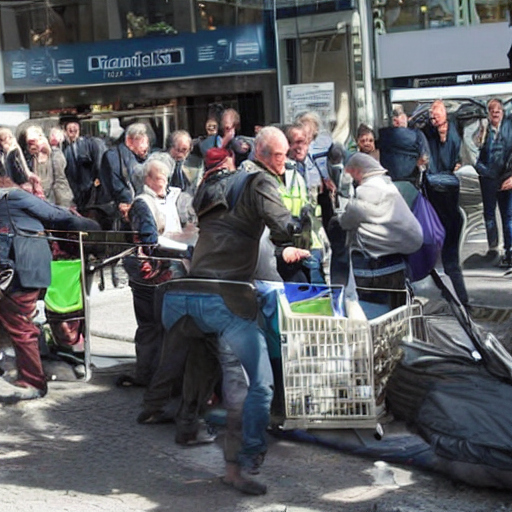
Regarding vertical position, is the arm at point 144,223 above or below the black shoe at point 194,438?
above

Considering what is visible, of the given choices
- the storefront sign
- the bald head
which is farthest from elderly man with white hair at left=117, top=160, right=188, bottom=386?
the storefront sign

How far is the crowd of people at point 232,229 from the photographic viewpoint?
627cm

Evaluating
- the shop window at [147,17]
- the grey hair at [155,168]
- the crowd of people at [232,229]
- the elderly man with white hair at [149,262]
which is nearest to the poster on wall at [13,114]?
the shop window at [147,17]

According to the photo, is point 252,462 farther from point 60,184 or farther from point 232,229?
point 60,184

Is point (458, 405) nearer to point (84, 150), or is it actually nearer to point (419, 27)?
point (419, 27)

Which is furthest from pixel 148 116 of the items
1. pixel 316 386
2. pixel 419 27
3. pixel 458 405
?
pixel 458 405

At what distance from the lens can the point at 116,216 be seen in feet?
36.9

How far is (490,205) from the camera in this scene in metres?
9.59

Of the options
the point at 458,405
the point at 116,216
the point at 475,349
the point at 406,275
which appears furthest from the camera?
the point at 116,216

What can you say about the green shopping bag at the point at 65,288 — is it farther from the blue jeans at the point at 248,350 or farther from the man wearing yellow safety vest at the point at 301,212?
the blue jeans at the point at 248,350

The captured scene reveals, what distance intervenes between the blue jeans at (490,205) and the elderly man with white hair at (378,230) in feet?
6.31

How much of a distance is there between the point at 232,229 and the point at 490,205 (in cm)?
383

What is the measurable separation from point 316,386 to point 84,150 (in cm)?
693

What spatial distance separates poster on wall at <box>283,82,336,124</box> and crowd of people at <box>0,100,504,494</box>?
505 millimetres
